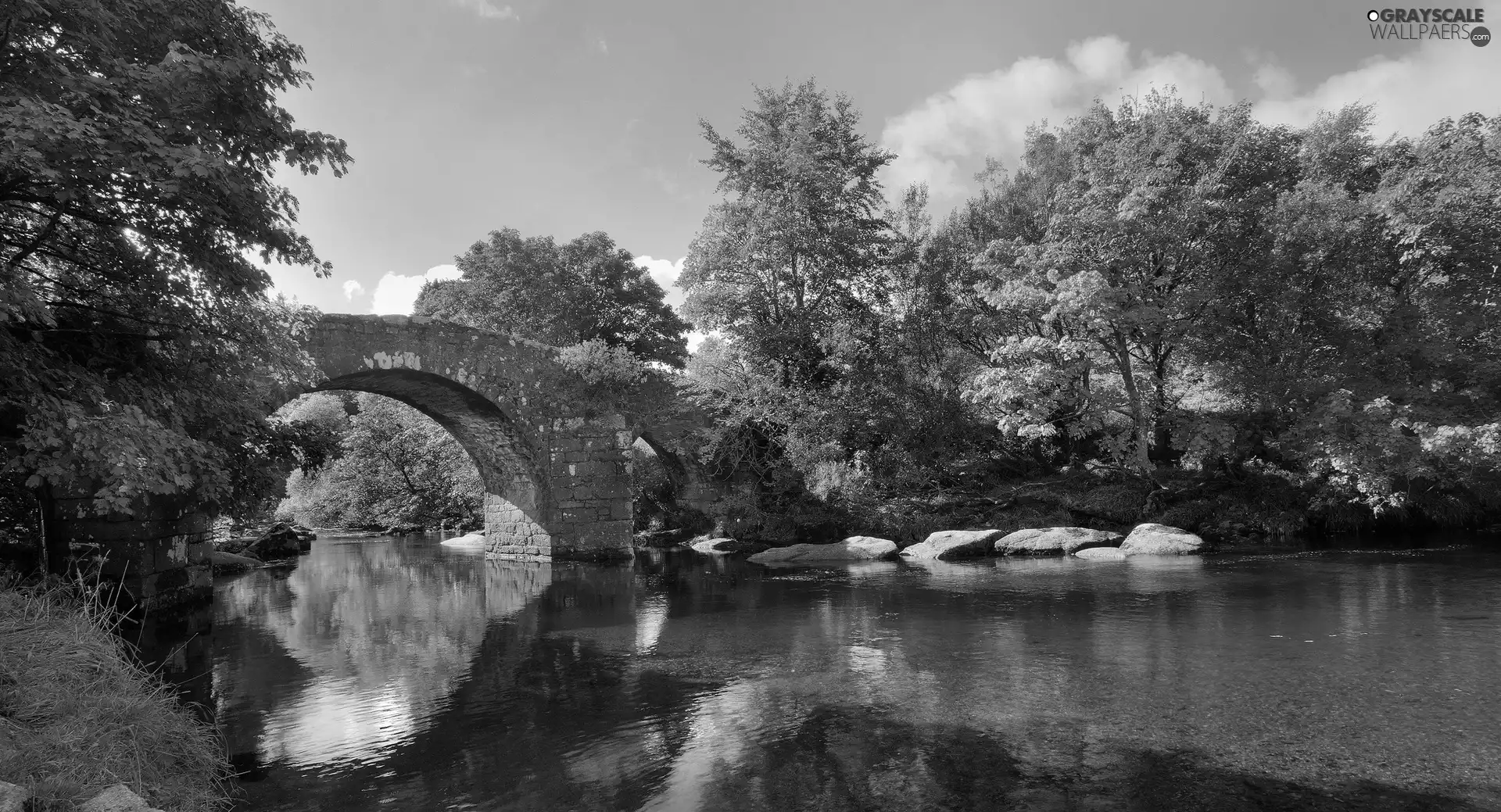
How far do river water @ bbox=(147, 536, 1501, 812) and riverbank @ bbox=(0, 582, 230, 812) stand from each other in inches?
15.6

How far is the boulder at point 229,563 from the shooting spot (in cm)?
1584

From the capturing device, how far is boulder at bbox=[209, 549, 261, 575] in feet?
52.0

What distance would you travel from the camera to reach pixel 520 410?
1598cm

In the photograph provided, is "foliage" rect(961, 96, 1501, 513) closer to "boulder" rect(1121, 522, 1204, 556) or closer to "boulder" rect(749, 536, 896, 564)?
"boulder" rect(1121, 522, 1204, 556)

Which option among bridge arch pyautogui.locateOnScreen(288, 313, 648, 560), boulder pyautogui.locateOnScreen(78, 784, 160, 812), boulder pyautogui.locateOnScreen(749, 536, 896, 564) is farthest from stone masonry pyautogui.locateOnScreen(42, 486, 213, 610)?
boulder pyautogui.locateOnScreen(749, 536, 896, 564)

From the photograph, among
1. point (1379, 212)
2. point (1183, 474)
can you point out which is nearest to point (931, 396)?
point (1183, 474)

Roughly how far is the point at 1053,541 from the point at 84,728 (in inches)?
604

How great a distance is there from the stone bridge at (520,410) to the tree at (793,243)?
9.56ft

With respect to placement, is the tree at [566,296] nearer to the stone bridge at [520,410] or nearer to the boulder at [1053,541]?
the stone bridge at [520,410]

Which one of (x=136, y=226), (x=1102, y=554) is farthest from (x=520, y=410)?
(x=1102, y=554)

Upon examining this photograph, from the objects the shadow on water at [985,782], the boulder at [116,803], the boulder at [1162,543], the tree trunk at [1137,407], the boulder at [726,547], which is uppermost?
the tree trunk at [1137,407]

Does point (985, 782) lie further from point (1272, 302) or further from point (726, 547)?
point (1272, 302)

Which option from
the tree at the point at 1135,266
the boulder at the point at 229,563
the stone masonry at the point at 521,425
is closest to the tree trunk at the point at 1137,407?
the tree at the point at 1135,266

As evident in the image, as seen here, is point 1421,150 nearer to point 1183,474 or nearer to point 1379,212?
point 1379,212
